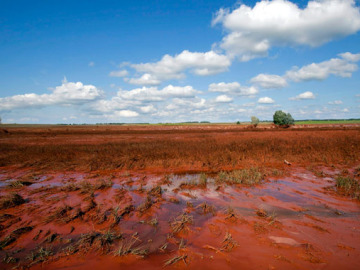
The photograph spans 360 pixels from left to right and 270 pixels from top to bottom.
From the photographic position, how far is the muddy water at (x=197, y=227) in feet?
12.2

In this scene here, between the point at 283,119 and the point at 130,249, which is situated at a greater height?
the point at 283,119

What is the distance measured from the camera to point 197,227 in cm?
504

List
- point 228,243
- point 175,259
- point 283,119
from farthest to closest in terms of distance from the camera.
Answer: point 283,119
point 228,243
point 175,259

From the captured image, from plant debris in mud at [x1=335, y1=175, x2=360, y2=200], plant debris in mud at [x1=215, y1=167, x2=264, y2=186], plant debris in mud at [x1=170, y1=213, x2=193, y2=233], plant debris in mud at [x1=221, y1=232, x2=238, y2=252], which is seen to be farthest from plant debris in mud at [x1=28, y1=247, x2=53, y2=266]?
plant debris in mud at [x1=335, y1=175, x2=360, y2=200]

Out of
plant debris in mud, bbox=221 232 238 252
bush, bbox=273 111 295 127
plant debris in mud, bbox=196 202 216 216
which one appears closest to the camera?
plant debris in mud, bbox=221 232 238 252

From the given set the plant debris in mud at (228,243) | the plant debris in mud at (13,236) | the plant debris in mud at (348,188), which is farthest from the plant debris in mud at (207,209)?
the plant debris in mud at (348,188)

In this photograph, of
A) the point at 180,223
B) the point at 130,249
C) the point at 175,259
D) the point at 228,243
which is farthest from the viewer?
the point at 180,223

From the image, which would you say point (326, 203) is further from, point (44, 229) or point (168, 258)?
point (44, 229)

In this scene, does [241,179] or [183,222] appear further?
[241,179]

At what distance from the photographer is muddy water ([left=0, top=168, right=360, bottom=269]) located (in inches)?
147

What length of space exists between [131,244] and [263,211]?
13.9 feet

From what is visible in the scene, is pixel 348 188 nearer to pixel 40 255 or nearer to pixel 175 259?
pixel 175 259

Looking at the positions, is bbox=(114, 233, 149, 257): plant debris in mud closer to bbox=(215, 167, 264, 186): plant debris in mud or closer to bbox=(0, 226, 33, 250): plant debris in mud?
bbox=(0, 226, 33, 250): plant debris in mud

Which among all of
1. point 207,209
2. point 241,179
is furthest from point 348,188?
point 207,209
